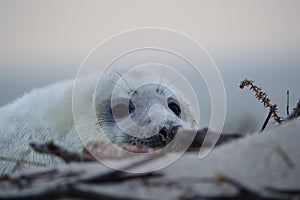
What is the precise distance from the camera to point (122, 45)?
4109mm

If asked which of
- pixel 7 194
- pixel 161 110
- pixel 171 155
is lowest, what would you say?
pixel 7 194

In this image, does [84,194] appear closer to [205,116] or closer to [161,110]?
[161,110]

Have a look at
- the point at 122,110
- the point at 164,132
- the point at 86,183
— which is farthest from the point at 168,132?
the point at 86,183

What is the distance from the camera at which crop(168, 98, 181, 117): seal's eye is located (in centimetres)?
426

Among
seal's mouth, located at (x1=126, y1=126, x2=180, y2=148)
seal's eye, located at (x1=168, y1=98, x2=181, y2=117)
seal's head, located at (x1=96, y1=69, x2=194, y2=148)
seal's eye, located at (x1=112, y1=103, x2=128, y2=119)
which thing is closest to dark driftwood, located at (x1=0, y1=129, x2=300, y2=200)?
seal's mouth, located at (x1=126, y1=126, x2=180, y2=148)

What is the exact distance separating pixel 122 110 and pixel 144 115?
0.59 feet

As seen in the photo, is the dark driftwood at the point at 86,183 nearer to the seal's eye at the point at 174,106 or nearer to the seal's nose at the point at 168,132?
the seal's nose at the point at 168,132

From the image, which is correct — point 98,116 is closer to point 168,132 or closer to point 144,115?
point 144,115

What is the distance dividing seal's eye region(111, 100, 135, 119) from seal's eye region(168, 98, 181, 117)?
0.33 meters

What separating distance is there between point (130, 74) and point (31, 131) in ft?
2.85

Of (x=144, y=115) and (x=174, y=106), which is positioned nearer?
(x=144, y=115)

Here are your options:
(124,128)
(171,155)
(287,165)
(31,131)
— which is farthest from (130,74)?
(287,165)

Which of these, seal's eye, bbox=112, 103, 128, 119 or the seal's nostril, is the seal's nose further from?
seal's eye, bbox=112, 103, 128, 119

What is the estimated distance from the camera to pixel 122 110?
4043 millimetres
